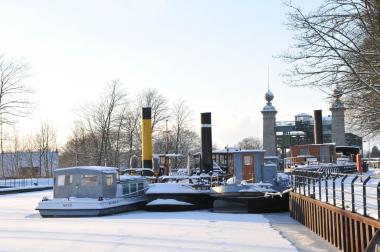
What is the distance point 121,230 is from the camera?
17.0 meters

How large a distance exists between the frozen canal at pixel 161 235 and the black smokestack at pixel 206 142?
9043mm

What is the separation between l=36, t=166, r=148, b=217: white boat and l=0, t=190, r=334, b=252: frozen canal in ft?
3.79

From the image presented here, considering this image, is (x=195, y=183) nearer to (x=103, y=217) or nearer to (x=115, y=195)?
(x=115, y=195)

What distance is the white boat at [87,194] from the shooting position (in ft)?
75.8

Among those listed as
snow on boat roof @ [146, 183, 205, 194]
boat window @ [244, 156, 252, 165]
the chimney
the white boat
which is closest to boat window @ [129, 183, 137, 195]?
the white boat

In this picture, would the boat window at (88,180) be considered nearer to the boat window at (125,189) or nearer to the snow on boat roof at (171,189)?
the boat window at (125,189)

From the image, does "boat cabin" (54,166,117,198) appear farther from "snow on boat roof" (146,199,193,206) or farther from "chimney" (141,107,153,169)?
"chimney" (141,107,153,169)

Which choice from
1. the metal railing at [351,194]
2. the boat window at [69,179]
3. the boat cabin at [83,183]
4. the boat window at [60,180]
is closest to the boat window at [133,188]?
the boat cabin at [83,183]

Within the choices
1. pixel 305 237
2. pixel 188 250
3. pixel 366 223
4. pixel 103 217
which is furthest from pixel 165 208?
pixel 366 223

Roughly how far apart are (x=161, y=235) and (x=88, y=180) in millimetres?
9215

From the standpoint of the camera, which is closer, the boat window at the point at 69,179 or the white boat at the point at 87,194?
the white boat at the point at 87,194

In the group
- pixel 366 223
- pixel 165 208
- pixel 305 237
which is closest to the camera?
pixel 366 223

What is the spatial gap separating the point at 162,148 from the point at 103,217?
52.5 metres

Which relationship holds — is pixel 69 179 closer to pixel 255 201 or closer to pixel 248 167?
pixel 255 201
